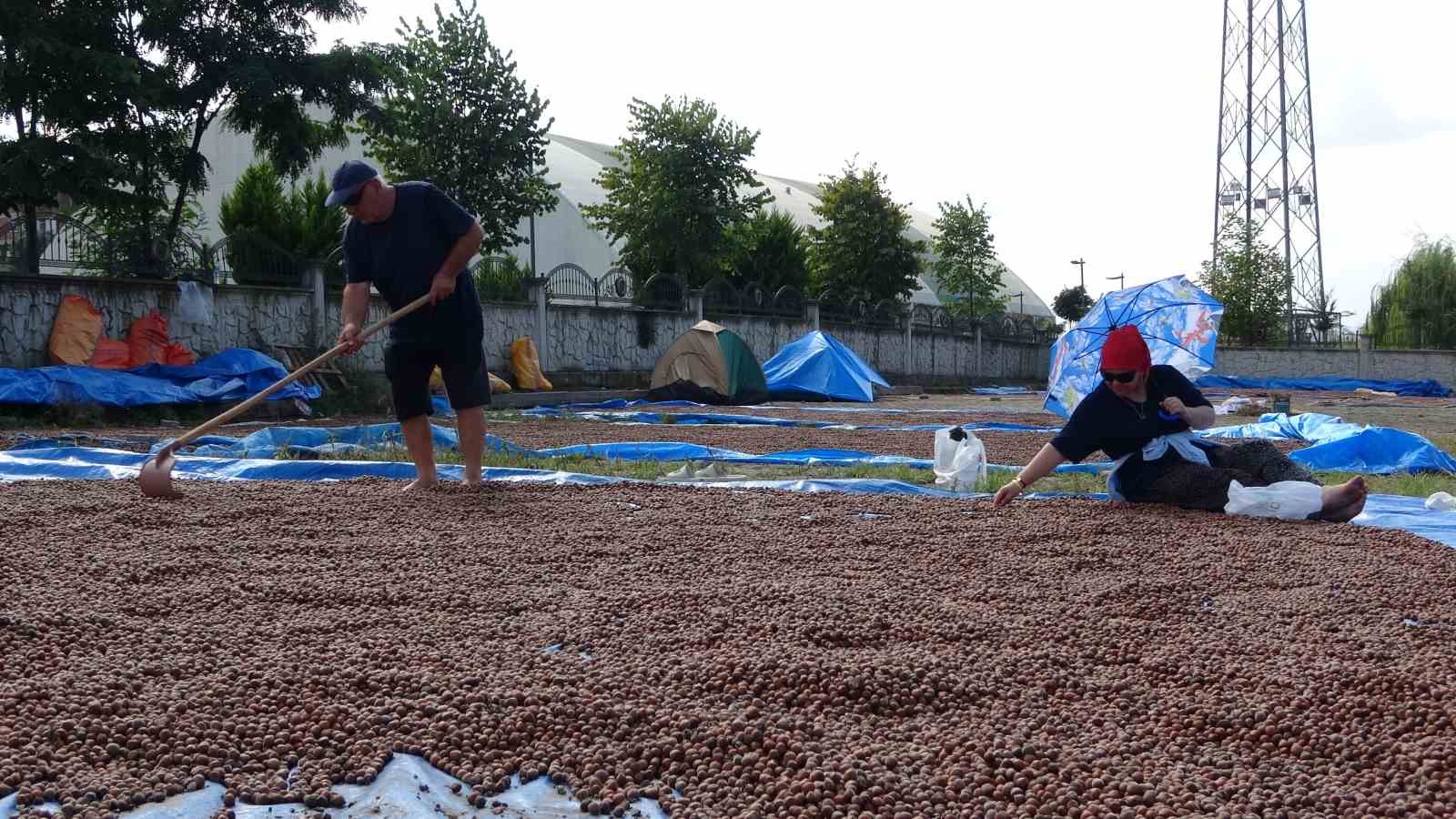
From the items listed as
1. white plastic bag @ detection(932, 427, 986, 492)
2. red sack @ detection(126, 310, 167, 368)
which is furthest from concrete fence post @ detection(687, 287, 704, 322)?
white plastic bag @ detection(932, 427, 986, 492)

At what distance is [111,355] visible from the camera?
10.4 m

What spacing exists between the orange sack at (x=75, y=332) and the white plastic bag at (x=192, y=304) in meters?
0.84

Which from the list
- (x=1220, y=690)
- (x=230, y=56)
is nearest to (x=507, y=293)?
(x=230, y=56)

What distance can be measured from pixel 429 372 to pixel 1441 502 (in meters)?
4.02

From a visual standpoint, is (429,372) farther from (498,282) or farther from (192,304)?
(498,282)

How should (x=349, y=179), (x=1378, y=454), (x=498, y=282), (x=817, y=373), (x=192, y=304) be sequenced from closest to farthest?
(x=349, y=179) → (x=1378, y=454) → (x=192, y=304) → (x=498, y=282) → (x=817, y=373)

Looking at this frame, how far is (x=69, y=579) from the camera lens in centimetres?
290

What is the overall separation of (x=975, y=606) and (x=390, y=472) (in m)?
3.43

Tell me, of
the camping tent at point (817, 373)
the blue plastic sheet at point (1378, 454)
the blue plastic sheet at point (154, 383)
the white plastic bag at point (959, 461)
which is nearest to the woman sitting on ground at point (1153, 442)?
the white plastic bag at point (959, 461)

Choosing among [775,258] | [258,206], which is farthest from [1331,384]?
[258,206]

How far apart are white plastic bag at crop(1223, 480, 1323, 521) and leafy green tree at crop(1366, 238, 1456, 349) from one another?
27315mm

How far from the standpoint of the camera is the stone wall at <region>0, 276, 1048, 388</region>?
10.2m

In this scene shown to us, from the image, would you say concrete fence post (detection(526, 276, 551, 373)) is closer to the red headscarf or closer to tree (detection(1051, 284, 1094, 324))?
the red headscarf

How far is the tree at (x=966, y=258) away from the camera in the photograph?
3122 cm
